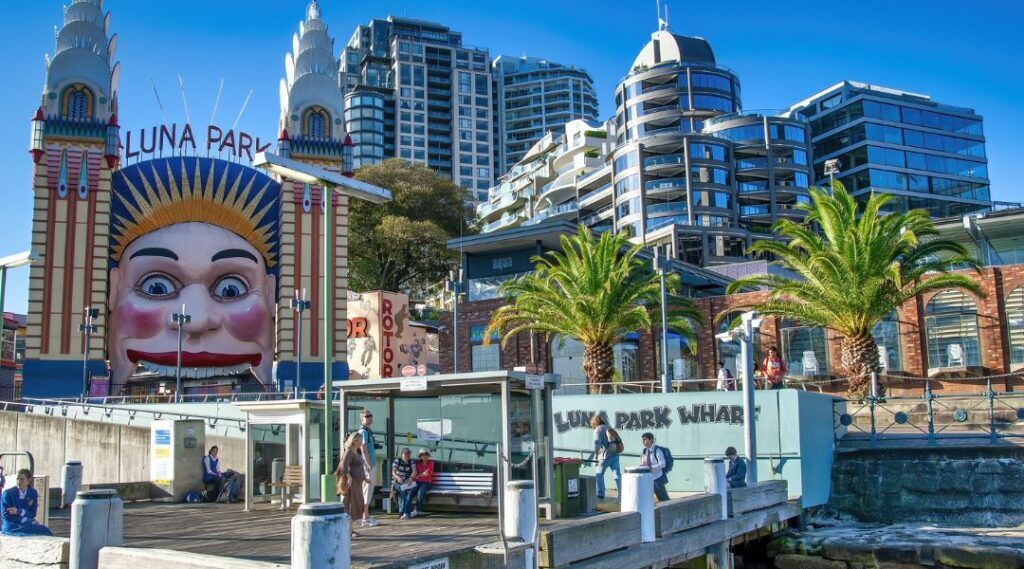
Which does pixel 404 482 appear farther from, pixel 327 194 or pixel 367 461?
pixel 327 194

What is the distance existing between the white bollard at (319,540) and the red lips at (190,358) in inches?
1422

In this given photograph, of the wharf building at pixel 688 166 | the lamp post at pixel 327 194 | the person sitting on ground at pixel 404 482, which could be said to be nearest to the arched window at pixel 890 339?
the person sitting on ground at pixel 404 482

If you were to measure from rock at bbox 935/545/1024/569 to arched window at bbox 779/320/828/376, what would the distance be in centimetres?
2041

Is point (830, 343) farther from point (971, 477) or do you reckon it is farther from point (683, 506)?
point (683, 506)

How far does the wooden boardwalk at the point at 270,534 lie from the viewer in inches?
431

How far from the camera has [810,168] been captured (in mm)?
88000

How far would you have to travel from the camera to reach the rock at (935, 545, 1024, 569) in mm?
16031

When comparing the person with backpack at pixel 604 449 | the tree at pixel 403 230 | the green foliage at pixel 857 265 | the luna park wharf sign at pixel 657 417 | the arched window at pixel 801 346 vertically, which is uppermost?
the tree at pixel 403 230

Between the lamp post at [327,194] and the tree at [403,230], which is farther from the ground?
the tree at [403,230]

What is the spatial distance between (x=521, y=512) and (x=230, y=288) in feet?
117

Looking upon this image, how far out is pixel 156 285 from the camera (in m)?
43.1

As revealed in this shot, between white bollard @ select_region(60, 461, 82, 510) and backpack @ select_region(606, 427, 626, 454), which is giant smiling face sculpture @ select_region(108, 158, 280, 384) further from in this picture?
backpack @ select_region(606, 427, 626, 454)

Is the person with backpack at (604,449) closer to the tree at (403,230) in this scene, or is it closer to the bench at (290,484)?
the bench at (290,484)

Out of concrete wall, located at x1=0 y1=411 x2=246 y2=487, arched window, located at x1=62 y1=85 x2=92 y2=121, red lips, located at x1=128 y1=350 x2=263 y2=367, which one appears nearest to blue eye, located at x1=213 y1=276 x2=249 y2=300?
red lips, located at x1=128 y1=350 x2=263 y2=367
